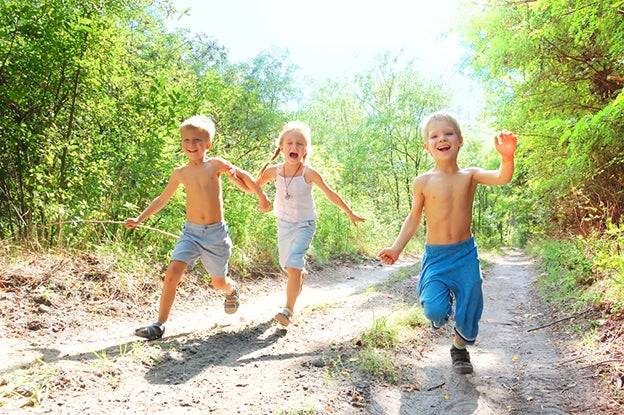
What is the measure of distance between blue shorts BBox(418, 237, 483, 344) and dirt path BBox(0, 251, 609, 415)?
40 centimetres

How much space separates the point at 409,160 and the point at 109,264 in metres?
22.4

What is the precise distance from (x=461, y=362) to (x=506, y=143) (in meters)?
1.68

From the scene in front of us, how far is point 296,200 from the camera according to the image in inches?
183

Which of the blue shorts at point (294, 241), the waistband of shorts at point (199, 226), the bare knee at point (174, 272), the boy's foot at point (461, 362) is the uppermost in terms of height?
the waistband of shorts at point (199, 226)

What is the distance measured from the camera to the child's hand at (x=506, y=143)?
10.1 feet

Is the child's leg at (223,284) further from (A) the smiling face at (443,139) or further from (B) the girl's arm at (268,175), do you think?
(A) the smiling face at (443,139)

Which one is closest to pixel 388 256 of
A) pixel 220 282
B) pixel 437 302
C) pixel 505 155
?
pixel 437 302

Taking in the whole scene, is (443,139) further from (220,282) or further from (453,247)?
(220,282)

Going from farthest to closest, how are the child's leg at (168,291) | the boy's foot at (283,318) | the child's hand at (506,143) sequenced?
the boy's foot at (283,318) < the child's leg at (168,291) < the child's hand at (506,143)

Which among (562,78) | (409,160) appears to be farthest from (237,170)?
(409,160)

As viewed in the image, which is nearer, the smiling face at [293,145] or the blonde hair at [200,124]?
the blonde hair at [200,124]

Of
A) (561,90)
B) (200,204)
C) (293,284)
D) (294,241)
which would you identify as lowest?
(293,284)

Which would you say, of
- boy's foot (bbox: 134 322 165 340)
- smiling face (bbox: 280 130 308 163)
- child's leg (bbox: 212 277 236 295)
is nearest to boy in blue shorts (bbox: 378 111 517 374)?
smiling face (bbox: 280 130 308 163)

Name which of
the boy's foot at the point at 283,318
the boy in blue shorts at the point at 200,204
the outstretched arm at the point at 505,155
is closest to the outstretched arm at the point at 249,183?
the boy in blue shorts at the point at 200,204
